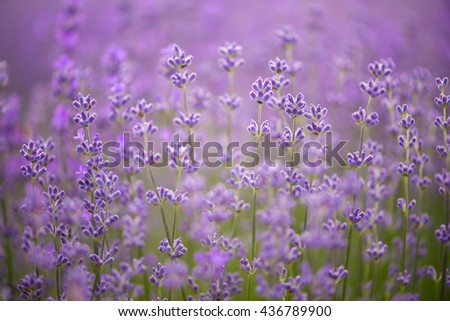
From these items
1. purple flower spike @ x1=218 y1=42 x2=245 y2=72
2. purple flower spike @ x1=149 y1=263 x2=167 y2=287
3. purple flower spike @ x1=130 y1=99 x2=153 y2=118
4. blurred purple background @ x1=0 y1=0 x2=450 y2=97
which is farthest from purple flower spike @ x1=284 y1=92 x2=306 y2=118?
blurred purple background @ x1=0 y1=0 x2=450 y2=97

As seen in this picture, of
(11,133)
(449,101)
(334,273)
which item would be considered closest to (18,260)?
(11,133)

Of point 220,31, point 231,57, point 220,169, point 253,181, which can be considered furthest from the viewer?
point 220,31

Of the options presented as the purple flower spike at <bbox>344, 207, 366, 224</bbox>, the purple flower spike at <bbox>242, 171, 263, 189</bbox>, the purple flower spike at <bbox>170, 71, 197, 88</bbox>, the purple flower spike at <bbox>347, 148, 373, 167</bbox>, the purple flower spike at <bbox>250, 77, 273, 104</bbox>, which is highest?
the purple flower spike at <bbox>170, 71, 197, 88</bbox>

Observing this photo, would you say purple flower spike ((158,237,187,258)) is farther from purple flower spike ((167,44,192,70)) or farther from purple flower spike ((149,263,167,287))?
purple flower spike ((167,44,192,70))

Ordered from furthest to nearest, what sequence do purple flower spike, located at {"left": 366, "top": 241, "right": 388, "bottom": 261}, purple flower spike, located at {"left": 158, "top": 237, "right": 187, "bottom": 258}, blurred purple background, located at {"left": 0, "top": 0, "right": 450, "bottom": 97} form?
blurred purple background, located at {"left": 0, "top": 0, "right": 450, "bottom": 97}
purple flower spike, located at {"left": 366, "top": 241, "right": 388, "bottom": 261}
purple flower spike, located at {"left": 158, "top": 237, "right": 187, "bottom": 258}

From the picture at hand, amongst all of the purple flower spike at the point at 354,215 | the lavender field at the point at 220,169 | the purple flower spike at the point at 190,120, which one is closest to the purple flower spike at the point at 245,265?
the lavender field at the point at 220,169

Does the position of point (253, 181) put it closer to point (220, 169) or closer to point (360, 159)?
point (360, 159)

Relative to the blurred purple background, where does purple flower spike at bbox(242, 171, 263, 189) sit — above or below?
below

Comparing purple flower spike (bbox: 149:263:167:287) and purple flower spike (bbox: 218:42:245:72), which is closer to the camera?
purple flower spike (bbox: 149:263:167:287)

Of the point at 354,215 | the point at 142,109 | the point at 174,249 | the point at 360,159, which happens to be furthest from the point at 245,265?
the point at 142,109
